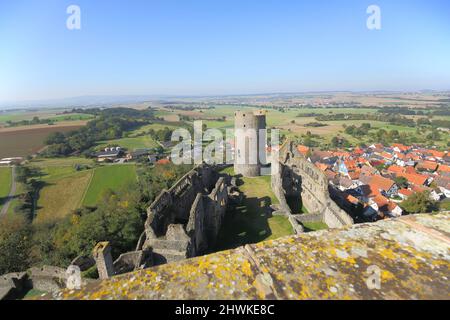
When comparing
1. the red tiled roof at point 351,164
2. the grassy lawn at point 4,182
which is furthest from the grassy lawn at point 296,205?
the grassy lawn at point 4,182

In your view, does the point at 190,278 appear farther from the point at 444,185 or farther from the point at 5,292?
the point at 444,185

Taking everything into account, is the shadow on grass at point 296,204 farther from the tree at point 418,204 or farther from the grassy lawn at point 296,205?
the tree at point 418,204

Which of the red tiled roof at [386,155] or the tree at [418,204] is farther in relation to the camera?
the red tiled roof at [386,155]

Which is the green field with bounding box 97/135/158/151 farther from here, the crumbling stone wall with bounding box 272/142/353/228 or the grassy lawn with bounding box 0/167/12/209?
the crumbling stone wall with bounding box 272/142/353/228

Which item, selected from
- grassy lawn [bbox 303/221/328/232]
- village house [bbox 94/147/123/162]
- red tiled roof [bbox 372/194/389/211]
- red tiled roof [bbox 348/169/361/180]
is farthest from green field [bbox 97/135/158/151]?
grassy lawn [bbox 303/221/328/232]

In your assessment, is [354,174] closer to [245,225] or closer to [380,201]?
[380,201]

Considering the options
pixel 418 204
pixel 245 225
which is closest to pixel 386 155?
pixel 418 204

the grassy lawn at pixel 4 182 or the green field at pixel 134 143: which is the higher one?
the green field at pixel 134 143
